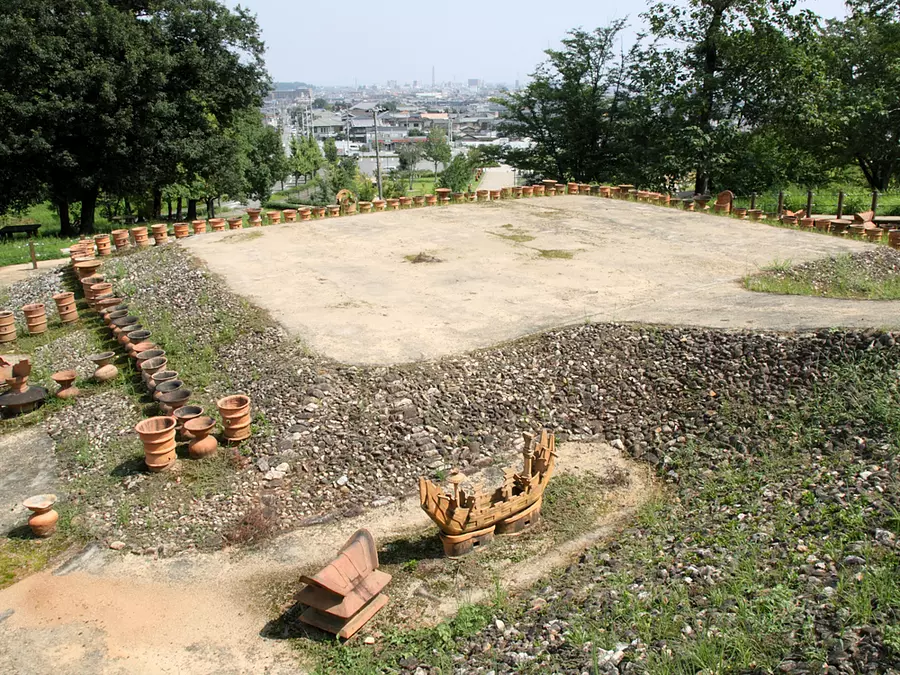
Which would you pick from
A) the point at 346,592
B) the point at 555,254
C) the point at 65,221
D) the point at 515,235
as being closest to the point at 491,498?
the point at 346,592

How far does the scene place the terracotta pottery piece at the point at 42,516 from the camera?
646cm

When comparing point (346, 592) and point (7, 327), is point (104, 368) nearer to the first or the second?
point (7, 327)

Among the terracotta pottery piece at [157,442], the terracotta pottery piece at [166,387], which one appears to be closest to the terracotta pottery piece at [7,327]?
the terracotta pottery piece at [166,387]

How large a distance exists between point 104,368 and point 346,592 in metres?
6.25

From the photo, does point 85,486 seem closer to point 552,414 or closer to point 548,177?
point 552,414

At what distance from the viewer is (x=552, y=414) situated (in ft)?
27.7

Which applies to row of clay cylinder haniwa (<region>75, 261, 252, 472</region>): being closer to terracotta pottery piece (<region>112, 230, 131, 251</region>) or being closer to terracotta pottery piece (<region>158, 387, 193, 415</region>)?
terracotta pottery piece (<region>158, 387, 193, 415</region>)

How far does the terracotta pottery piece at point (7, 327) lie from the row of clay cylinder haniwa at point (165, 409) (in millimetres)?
2099

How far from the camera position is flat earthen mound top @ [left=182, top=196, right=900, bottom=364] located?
973 cm

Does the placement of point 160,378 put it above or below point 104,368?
above

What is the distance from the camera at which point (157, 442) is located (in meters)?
7.21

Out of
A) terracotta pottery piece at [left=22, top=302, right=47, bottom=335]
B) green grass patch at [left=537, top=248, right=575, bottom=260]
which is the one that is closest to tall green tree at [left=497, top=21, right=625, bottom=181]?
green grass patch at [left=537, top=248, right=575, bottom=260]

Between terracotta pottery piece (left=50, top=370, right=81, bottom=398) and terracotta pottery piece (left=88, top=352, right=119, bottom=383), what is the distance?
0.32 metres

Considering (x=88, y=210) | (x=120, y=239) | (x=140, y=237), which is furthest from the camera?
(x=88, y=210)
